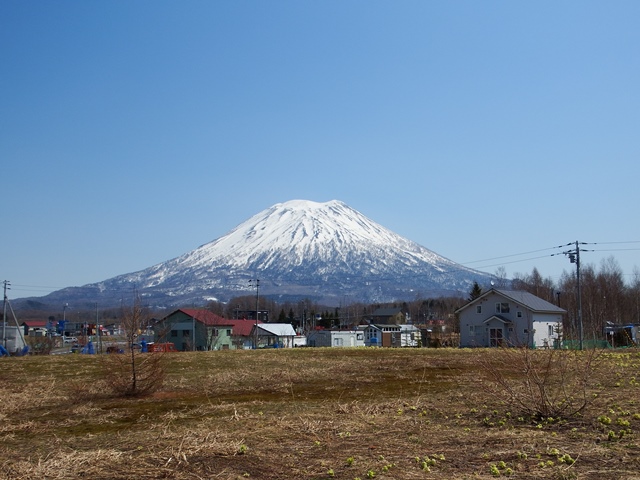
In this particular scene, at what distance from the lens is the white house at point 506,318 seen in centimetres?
6338

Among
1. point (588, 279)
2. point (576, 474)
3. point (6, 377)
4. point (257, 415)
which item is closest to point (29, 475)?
point (257, 415)

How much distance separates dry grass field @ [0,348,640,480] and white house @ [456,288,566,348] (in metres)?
44.8

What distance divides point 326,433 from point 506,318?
5784 centimetres

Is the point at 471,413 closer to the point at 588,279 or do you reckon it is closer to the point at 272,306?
the point at 588,279

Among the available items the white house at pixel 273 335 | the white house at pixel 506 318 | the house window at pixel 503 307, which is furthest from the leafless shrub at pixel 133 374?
the white house at pixel 273 335

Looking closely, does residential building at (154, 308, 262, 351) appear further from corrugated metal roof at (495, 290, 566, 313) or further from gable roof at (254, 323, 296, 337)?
corrugated metal roof at (495, 290, 566, 313)

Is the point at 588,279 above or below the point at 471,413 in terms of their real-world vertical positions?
above

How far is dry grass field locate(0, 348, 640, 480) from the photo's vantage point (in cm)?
849

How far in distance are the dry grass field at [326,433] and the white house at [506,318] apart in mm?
44776

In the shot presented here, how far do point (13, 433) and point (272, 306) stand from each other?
584 feet

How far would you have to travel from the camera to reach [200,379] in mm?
23844

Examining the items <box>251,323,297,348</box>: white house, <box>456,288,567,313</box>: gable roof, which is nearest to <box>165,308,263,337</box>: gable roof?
<box>251,323,297,348</box>: white house

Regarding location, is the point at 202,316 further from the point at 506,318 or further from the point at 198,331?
the point at 506,318

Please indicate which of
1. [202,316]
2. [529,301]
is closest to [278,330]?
[202,316]
